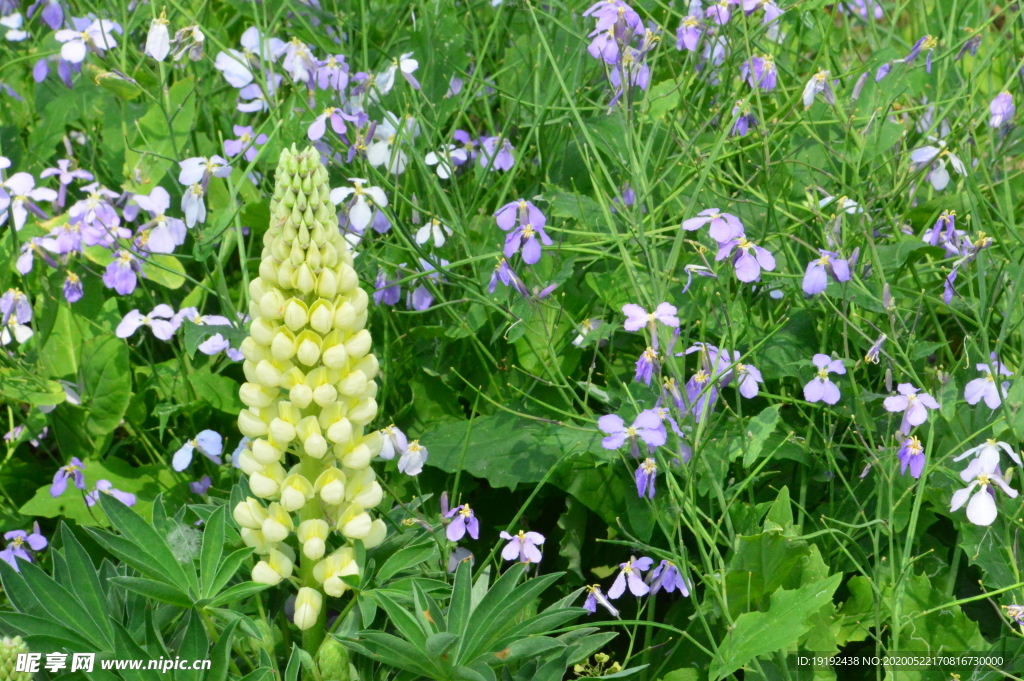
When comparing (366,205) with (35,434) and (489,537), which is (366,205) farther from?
(35,434)

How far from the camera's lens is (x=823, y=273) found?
5.51 feet

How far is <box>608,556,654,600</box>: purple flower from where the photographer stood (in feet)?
5.28

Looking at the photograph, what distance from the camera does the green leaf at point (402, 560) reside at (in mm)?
1439

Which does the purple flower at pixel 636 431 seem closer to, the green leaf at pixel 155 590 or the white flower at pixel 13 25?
the green leaf at pixel 155 590

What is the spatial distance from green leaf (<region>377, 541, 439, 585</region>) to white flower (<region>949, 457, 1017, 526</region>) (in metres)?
0.87

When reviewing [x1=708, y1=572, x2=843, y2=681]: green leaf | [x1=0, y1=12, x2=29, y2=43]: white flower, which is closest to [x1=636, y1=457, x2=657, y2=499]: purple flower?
[x1=708, y1=572, x2=843, y2=681]: green leaf

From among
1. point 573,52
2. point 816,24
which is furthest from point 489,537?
point 816,24

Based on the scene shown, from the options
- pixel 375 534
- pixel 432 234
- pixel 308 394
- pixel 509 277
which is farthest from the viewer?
pixel 432 234

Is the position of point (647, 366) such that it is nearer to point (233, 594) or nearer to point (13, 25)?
point (233, 594)

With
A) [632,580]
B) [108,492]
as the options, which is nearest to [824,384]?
[632,580]

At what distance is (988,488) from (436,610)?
915mm

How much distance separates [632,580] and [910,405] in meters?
0.56

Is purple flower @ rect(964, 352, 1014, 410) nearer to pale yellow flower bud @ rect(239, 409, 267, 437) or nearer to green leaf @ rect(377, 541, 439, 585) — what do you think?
green leaf @ rect(377, 541, 439, 585)

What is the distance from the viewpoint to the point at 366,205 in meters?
1.87
